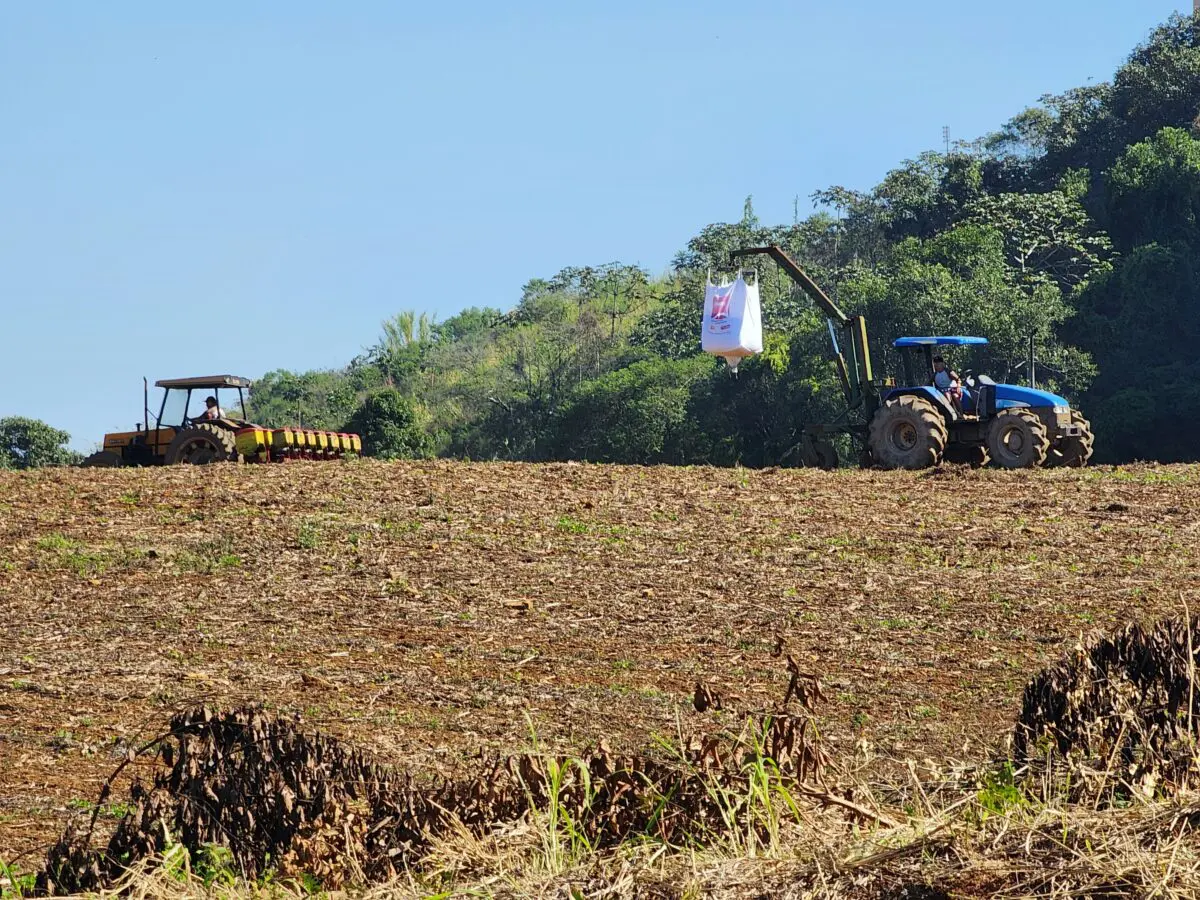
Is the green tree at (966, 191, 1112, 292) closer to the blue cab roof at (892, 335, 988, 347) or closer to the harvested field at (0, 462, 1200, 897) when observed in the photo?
the blue cab roof at (892, 335, 988, 347)

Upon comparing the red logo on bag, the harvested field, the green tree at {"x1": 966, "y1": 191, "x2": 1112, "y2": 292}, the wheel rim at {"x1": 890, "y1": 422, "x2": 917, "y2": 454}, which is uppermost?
the green tree at {"x1": 966, "y1": 191, "x2": 1112, "y2": 292}

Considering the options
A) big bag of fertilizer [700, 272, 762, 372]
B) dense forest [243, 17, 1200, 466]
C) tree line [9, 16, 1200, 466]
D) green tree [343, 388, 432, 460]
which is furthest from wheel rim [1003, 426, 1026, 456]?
green tree [343, 388, 432, 460]

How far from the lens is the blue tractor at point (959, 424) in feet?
60.2

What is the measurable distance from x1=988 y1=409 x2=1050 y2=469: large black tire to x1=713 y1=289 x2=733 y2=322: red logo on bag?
13.7 ft

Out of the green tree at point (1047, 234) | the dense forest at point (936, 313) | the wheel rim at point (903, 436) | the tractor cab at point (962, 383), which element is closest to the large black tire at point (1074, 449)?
Result: the tractor cab at point (962, 383)

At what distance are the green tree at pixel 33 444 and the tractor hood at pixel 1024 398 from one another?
34507 mm

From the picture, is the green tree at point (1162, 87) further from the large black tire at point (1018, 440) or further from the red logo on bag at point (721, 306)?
the red logo on bag at point (721, 306)

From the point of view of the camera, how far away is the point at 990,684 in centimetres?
857

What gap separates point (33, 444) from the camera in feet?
152

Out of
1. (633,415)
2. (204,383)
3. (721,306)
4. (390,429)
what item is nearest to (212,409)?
(204,383)

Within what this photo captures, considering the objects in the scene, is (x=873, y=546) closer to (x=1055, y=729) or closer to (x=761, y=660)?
(x=761, y=660)

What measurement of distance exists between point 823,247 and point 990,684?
53.7 metres

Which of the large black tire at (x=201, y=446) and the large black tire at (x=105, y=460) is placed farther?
the large black tire at (x=105, y=460)

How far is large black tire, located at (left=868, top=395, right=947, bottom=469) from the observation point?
18438 mm
